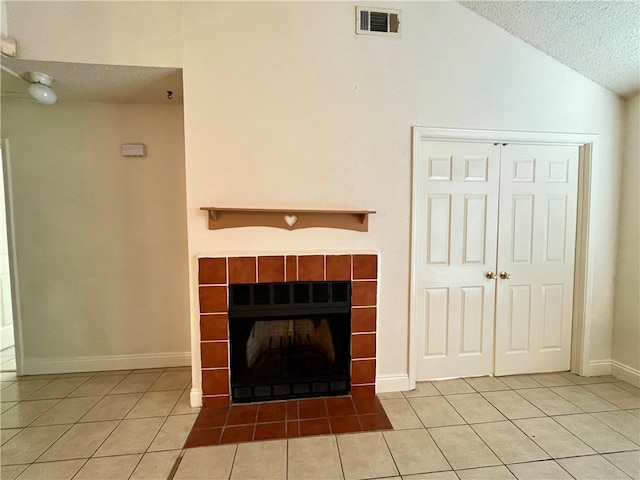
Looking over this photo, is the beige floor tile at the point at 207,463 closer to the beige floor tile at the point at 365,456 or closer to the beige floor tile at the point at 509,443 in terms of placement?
the beige floor tile at the point at 365,456

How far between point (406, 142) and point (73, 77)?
252cm

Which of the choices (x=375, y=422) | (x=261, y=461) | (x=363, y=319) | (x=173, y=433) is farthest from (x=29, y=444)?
(x=363, y=319)

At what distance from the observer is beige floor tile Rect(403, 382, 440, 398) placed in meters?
2.22

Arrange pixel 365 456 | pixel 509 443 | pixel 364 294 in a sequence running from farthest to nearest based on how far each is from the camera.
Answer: pixel 364 294 → pixel 509 443 → pixel 365 456

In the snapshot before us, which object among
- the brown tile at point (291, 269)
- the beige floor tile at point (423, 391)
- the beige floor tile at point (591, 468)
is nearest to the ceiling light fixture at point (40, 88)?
the brown tile at point (291, 269)

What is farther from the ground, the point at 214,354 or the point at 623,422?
the point at 214,354

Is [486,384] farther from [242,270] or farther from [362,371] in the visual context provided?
[242,270]

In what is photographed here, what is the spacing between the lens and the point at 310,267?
212 centimetres

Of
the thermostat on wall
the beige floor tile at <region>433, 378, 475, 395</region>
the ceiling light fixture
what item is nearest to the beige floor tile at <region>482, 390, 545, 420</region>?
the beige floor tile at <region>433, 378, 475, 395</region>

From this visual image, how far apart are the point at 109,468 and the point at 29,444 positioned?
2.08ft

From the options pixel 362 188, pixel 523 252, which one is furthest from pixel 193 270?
pixel 523 252

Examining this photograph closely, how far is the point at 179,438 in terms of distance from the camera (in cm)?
177

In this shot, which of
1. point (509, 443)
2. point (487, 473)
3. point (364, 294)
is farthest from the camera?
point (364, 294)

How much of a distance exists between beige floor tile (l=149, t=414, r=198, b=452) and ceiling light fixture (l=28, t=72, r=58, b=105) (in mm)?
2460
